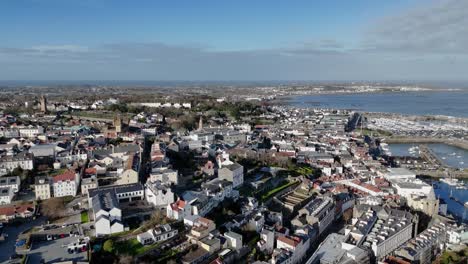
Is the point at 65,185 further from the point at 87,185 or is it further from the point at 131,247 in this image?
the point at 131,247

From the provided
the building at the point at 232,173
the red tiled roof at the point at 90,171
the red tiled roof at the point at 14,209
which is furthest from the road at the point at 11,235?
the building at the point at 232,173

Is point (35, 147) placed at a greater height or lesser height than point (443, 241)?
greater

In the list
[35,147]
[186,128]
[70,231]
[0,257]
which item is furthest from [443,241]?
[186,128]

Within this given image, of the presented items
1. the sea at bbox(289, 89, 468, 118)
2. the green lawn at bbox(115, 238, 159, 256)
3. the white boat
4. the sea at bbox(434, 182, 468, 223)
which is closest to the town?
the green lawn at bbox(115, 238, 159, 256)

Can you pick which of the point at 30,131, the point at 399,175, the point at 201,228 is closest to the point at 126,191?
the point at 201,228

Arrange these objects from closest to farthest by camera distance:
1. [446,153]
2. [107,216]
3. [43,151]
→ 1. [107,216]
2. [43,151]
3. [446,153]

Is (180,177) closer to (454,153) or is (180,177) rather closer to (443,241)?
(443,241)

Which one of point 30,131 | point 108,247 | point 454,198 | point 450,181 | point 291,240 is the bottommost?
point 454,198
